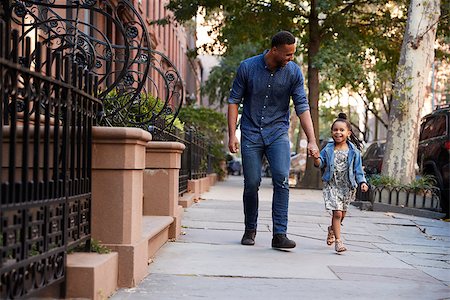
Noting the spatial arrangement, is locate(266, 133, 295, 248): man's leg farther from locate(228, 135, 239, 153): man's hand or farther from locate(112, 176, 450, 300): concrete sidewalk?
locate(228, 135, 239, 153): man's hand

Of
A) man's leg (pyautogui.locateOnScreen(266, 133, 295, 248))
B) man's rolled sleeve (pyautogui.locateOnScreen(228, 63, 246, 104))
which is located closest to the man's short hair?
man's rolled sleeve (pyautogui.locateOnScreen(228, 63, 246, 104))

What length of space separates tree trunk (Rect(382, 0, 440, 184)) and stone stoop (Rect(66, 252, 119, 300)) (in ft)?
42.6

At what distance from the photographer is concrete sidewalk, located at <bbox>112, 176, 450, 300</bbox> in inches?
203

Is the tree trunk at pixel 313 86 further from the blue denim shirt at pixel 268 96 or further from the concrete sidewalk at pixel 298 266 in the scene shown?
the blue denim shirt at pixel 268 96

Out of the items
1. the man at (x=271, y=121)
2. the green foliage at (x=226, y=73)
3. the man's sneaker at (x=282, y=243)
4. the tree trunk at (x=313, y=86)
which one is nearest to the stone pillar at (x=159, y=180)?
the man at (x=271, y=121)

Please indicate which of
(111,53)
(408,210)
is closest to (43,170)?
(111,53)

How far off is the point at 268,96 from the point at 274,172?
703 millimetres

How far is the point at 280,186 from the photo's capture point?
7359 mm

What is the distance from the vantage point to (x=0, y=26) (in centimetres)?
315

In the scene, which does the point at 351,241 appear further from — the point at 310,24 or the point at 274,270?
the point at 310,24

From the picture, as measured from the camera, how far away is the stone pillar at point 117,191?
480cm

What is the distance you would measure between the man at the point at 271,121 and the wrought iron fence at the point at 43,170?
8.78 feet

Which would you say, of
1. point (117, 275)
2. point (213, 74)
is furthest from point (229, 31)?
point (117, 275)

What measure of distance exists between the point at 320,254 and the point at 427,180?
873 centimetres
